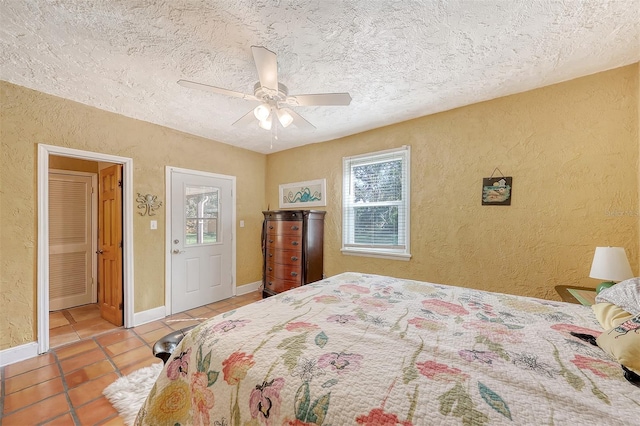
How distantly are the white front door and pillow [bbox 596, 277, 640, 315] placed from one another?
388 cm

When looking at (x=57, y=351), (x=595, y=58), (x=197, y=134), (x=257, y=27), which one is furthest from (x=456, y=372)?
(x=197, y=134)

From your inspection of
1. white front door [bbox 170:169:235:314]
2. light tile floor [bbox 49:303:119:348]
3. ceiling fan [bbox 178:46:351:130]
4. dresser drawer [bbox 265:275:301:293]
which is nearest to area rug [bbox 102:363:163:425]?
light tile floor [bbox 49:303:119:348]

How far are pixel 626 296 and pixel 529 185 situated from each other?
4.58 ft

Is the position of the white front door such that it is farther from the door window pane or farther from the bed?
the bed

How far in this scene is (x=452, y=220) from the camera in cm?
268

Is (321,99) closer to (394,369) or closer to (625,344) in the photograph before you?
(394,369)

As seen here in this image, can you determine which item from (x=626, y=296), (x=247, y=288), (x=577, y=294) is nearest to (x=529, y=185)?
(x=577, y=294)

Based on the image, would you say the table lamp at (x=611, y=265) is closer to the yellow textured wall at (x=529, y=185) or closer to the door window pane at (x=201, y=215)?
the yellow textured wall at (x=529, y=185)

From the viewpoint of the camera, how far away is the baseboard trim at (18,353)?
2.13 metres

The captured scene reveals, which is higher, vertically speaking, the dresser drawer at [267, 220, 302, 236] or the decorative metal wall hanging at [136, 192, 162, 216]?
the decorative metal wall hanging at [136, 192, 162, 216]

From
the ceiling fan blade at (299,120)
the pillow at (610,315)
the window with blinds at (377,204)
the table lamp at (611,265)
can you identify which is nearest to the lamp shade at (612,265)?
the table lamp at (611,265)

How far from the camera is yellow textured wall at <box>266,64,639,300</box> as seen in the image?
6.50 ft

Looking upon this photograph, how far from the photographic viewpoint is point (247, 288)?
4.22m

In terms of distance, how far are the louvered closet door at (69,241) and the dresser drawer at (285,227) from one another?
2.67m
